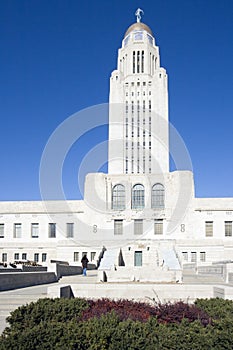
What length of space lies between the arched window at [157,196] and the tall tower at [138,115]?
1205cm

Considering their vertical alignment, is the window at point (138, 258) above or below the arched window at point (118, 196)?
below

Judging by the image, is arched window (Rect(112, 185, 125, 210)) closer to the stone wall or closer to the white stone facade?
the white stone facade

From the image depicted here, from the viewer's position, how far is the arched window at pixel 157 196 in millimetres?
49406

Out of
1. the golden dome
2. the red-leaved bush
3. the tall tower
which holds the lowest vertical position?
the red-leaved bush

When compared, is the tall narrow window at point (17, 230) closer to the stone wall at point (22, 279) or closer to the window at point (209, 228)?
the window at point (209, 228)

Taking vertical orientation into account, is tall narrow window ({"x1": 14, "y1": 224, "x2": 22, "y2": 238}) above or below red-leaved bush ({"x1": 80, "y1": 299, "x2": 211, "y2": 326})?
above

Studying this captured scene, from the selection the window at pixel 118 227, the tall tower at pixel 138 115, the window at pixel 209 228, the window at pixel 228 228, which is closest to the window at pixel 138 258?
the window at pixel 118 227

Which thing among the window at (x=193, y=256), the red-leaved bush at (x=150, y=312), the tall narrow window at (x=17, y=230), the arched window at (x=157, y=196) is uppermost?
the arched window at (x=157, y=196)

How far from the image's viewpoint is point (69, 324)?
7.36 meters

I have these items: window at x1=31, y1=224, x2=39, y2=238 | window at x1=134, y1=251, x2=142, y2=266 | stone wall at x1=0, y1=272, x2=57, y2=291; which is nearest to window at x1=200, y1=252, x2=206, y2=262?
window at x1=134, y1=251, x2=142, y2=266

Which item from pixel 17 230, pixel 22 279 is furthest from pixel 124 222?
pixel 22 279

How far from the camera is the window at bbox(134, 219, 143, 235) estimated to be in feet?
160

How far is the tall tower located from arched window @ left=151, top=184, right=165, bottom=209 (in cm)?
1205

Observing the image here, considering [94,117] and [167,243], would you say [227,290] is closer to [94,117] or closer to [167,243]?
[167,243]
